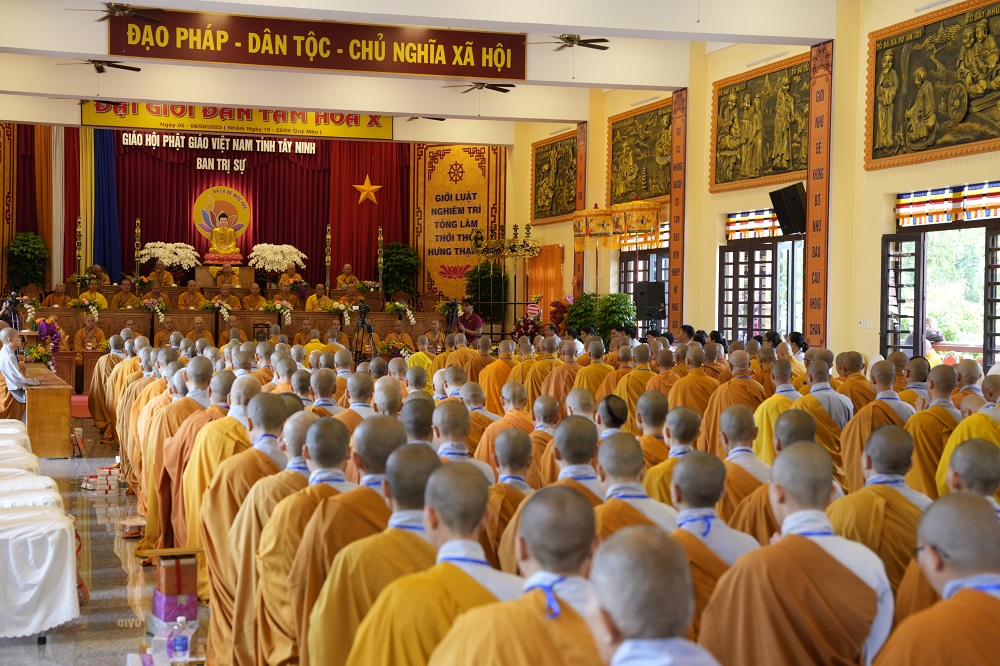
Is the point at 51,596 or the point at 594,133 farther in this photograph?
the point at 594,133

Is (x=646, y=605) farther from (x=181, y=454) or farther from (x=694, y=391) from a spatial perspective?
(x=694, y=391)

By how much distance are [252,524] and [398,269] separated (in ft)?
66.3

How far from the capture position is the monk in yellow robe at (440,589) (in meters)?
2.81

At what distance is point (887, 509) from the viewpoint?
4094mm

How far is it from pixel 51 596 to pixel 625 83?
41.0ft

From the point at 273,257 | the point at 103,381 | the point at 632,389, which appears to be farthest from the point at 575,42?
the point at 273,257

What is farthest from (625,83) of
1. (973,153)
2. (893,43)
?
(973,153)

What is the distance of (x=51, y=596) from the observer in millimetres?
5938

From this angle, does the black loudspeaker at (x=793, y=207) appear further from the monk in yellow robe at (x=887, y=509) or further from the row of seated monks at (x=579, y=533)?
the monk in yellow robe at (x=887, y=509)

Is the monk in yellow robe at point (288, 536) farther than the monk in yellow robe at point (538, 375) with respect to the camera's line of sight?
No

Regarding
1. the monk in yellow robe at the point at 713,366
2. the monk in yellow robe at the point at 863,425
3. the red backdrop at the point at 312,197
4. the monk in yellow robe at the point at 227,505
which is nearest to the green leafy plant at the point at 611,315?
the monk in yellow robe at the point at 713,366

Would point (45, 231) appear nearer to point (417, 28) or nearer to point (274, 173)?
point (274, 173)

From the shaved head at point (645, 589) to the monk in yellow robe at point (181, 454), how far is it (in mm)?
5209

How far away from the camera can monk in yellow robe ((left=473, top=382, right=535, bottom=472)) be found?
6.50m
